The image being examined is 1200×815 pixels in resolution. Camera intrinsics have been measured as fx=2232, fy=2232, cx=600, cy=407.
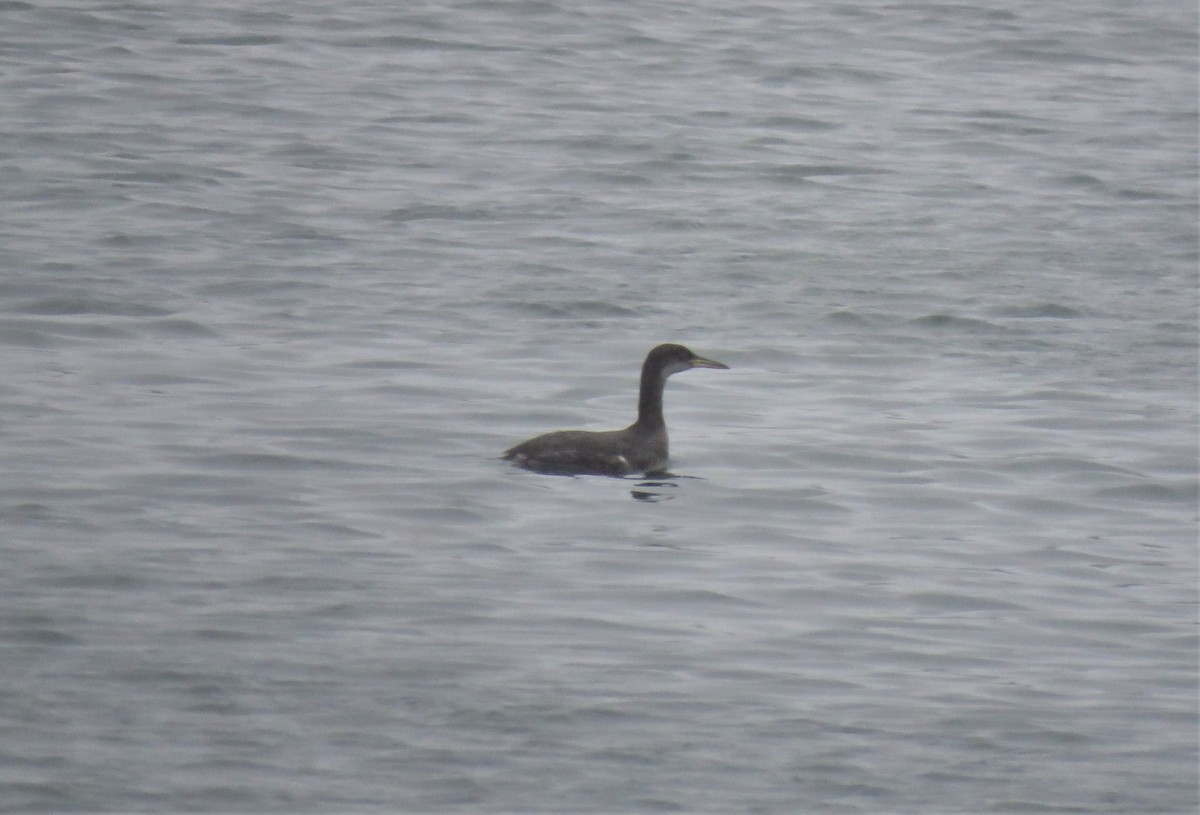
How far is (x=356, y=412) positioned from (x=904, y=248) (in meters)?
7.34

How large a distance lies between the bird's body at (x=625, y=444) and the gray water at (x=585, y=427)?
17 centimetres

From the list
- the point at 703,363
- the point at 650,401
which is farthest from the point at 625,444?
the point at 703,363

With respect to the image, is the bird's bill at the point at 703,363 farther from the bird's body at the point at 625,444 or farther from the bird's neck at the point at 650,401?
the bird's neck at the point at 650,401

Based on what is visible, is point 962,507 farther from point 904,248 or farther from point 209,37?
point 209,37

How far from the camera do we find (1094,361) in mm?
15367

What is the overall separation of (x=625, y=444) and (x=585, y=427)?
3.28ft

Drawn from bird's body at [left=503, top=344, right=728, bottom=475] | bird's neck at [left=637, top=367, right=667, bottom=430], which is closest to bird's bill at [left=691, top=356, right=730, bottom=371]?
bird's body at [left=503, top=344, right=728, bottom=475]

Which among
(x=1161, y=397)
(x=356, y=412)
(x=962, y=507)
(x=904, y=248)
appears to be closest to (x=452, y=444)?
(x=356, y=412)

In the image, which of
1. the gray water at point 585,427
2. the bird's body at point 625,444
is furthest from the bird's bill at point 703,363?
the gray water at point 585,427

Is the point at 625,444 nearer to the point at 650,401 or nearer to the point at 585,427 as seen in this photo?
the point at 650,401

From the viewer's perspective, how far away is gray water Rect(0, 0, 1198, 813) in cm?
836

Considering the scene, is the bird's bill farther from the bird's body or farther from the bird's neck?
the bird's neck

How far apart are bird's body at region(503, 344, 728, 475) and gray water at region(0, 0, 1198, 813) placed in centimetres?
17

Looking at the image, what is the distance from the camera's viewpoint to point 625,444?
504 inches
